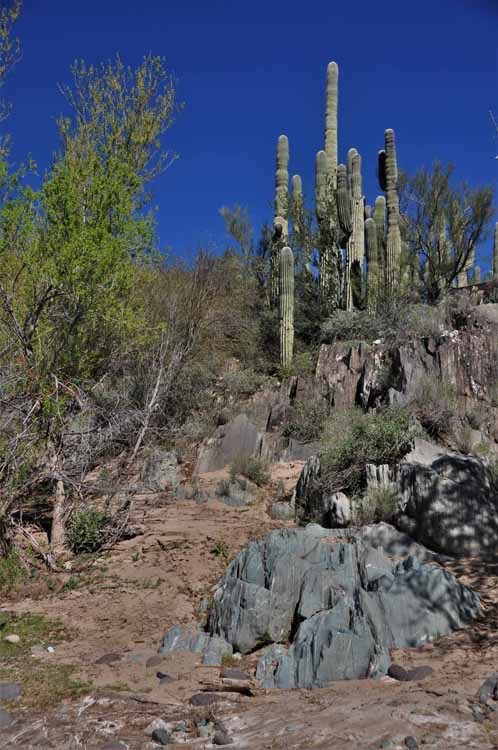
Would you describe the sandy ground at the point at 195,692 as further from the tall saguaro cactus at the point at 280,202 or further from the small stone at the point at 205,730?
the tall saguaro cactus at the point at 280,202

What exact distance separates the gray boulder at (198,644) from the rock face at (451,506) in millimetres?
2754

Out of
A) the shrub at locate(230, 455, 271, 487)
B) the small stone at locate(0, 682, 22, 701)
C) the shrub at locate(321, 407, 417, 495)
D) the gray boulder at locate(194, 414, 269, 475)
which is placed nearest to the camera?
the small stone at locate(0, 682, 22, 701)

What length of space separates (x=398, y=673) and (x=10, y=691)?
284 centimetres

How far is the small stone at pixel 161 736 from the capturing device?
3893mm

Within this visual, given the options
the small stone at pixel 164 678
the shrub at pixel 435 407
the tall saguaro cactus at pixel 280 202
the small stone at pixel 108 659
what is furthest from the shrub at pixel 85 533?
the tall saguaro cactus at pixel 280 202

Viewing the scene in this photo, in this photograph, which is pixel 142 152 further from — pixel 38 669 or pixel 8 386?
pixel 38 669

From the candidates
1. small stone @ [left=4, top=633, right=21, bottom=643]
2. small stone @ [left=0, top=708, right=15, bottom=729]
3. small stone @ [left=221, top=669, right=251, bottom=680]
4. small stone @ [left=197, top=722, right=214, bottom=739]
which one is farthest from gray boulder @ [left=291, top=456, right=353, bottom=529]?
small stone @ [left=0, top=708, right=15, bottom=729]

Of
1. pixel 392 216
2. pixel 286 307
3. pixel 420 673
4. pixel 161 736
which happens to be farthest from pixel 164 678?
pixel 392 216

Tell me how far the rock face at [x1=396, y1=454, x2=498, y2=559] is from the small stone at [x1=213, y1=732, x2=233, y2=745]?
3.86m

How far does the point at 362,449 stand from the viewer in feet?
28.8

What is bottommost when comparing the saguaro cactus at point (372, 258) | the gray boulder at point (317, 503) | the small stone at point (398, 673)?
the small stone at point (398, 673)

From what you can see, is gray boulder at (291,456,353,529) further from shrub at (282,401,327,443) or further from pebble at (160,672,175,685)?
pebble at (160,672,175,685)

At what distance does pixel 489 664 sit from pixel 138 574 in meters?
4.27

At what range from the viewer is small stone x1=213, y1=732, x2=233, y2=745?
3783 millimetres
